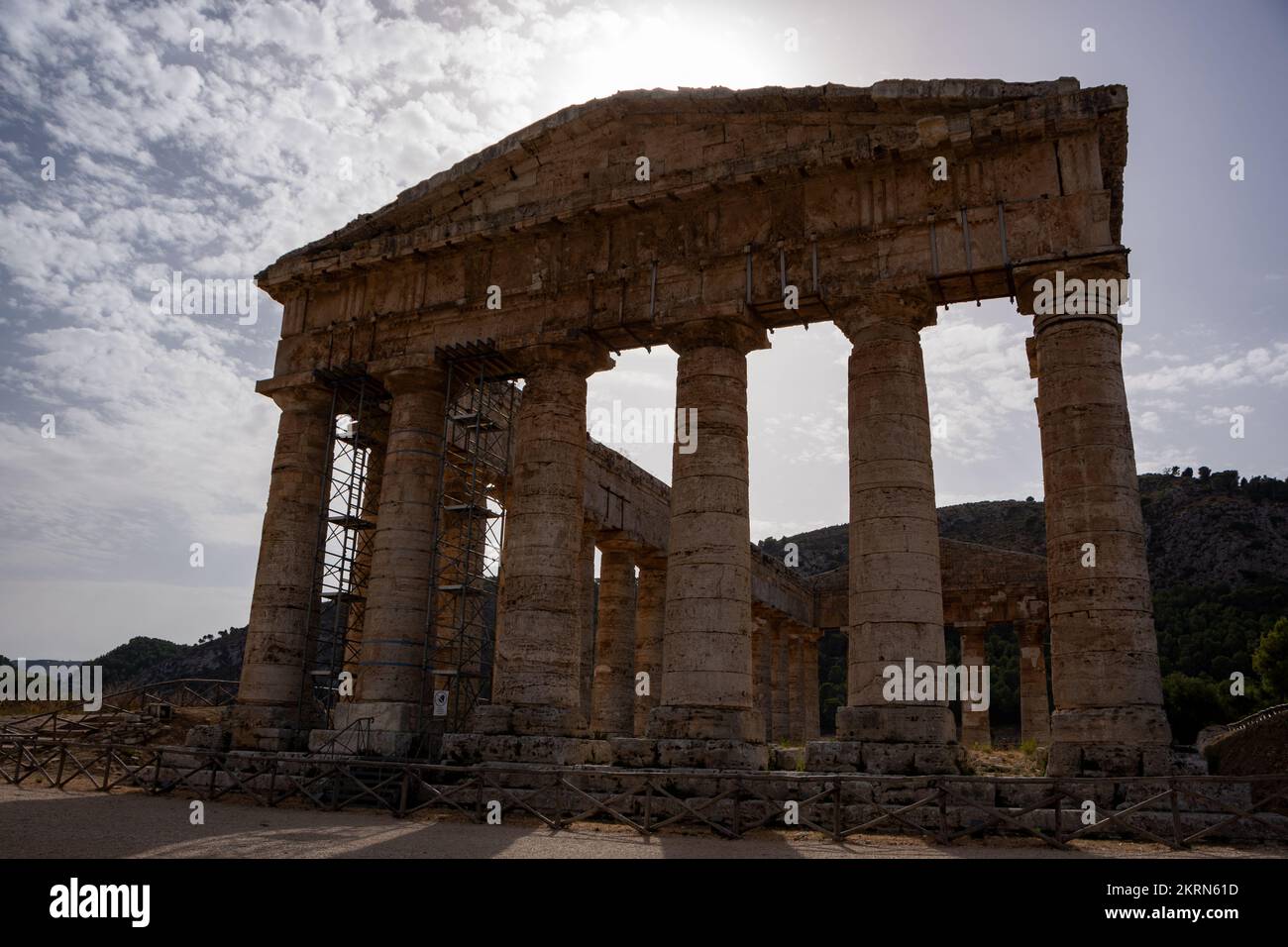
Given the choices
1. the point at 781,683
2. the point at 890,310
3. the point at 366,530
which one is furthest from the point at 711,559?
the point at 781,683

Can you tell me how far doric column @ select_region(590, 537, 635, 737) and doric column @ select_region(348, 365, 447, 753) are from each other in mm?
10113

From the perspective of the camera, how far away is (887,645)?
15484 millimetres

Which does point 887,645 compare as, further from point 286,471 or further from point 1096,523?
point 286,471

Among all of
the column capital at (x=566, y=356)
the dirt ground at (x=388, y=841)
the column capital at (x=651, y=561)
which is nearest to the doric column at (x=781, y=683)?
the column capital at (x=651, y=561)

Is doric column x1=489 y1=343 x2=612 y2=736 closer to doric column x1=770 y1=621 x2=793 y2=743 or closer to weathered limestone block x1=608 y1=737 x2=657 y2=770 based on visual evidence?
weathered limestone block x1=608 y1=737 x2=657 y2=770

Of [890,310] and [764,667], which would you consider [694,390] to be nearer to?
[890,310]

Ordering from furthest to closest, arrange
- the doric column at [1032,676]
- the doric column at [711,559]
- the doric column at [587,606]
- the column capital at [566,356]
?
the doric column at [1032,676] → the doric column at [587,606] → the column capital at [566,356] → the doric column at [711,559]

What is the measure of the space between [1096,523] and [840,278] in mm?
6439

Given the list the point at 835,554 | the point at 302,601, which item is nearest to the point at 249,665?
the point at 302,601

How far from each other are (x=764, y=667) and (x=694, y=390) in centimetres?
2514

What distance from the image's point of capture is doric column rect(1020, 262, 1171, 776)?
13.9 m

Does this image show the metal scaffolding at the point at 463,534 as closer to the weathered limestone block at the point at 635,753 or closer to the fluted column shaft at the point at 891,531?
the weathered limestone block at the point at 635,753

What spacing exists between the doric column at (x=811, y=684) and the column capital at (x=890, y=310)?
30417mm

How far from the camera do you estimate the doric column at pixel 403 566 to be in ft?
64.9
